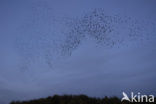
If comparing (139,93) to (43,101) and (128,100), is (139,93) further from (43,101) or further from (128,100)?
(43,101)

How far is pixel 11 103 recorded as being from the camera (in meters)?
20.2

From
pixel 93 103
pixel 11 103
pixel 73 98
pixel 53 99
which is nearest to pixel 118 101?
pixel 93 103

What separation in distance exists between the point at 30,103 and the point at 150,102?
10183mm

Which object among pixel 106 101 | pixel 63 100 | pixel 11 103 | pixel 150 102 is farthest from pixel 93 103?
pixel 11 103

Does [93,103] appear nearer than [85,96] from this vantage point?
Result: Yes

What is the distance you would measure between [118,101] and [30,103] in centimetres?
749

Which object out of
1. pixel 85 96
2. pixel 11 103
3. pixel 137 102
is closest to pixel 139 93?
pixel 137 102

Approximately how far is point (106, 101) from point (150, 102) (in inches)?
147

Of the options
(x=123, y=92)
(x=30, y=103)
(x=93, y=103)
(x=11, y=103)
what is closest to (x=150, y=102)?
(x=123, y=92)

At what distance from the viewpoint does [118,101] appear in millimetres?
19094

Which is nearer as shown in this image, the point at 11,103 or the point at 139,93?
the point at 139,93

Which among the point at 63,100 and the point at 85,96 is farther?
the point at 85,96

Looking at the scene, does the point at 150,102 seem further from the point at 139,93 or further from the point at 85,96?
the point at 85,96

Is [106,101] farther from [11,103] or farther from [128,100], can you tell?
[11,103]
